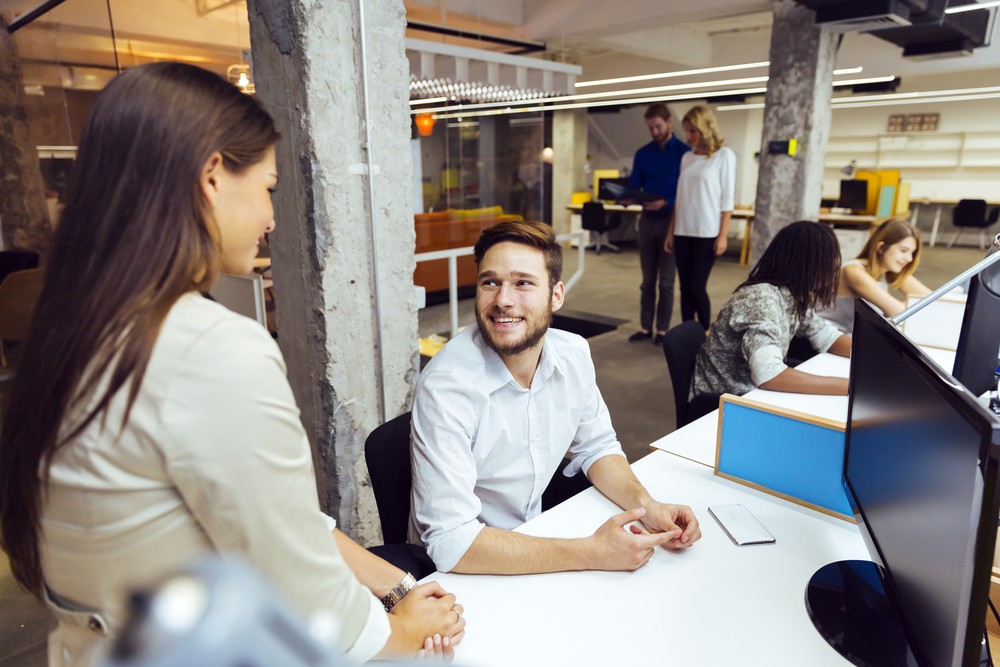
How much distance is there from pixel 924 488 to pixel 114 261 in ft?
3.34

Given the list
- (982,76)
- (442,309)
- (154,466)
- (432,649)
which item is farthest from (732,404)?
(982,76)

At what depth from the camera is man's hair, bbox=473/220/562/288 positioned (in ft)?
5.16

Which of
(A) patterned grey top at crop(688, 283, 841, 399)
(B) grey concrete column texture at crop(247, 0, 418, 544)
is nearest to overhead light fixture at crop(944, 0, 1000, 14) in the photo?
(A) patterned grey top at crop(688, 283, 841, 399)

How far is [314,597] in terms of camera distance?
2.38 ft

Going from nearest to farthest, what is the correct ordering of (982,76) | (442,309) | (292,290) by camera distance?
(292,290) → (442,309) → (982,76)

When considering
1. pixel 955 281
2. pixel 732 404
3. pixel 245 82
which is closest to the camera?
pixel 955 281

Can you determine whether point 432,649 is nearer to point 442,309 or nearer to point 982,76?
point 442,309

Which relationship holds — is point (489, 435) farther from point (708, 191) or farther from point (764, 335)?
point (708, 191)

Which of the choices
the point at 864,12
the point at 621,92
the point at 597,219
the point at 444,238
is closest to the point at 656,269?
the point at 864,12

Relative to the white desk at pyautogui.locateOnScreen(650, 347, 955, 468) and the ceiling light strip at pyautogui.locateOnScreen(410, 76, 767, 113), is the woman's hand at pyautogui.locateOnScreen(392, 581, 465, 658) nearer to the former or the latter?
the white desk at pyautogui.locateOnScreen(650, 347, 955, 468)

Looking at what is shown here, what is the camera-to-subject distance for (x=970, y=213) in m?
10.4

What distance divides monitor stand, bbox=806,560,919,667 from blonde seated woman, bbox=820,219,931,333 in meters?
2.07

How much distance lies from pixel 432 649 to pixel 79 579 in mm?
501

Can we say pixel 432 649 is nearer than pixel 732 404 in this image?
Yes
